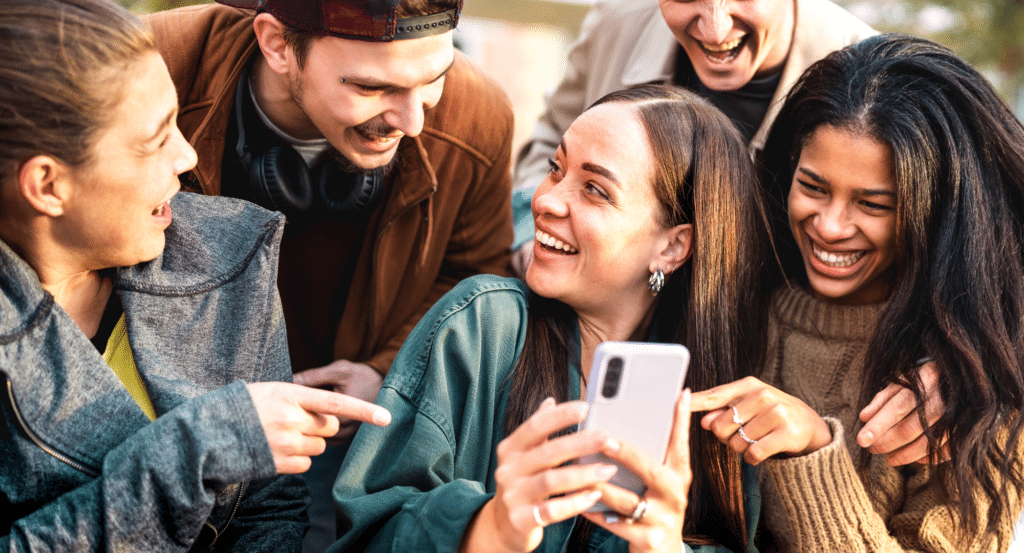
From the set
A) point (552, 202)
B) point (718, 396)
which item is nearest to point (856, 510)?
point (718, 396)

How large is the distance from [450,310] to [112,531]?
2.62 feet

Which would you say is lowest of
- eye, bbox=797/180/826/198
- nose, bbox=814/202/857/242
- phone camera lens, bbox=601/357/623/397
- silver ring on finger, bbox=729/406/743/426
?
silver ring on finger, bbox=729/406/743/426

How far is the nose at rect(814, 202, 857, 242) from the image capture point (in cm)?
215

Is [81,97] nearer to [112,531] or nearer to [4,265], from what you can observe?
[4,265]

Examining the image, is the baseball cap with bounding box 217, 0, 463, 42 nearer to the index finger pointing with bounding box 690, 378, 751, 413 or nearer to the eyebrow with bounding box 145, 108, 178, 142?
the eyebrow with bounding box 145, 108, 178, 142

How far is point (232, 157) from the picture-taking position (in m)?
2.44

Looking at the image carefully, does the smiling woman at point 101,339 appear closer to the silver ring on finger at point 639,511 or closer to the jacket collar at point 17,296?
the jacket collar at point 17,296

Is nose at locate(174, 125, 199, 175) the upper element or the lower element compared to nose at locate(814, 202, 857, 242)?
lower

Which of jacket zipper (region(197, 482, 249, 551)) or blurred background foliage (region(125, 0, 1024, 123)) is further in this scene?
blurred background foliage (region(125, 0, 1024, 123))

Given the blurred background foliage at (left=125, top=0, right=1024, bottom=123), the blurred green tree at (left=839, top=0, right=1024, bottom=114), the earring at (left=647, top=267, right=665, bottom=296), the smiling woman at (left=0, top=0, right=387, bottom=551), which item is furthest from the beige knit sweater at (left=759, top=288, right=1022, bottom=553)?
the blurred green tree at (left=839, top=0, right=1024, bottom=114)

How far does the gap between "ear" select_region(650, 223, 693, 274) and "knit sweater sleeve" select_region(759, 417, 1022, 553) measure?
0.51 metres

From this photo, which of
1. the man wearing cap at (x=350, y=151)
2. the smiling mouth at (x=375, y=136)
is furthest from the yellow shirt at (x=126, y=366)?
the smiling mouth at (x=375, y=136)

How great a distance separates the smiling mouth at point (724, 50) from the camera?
270 cm

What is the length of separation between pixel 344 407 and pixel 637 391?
0.54m
